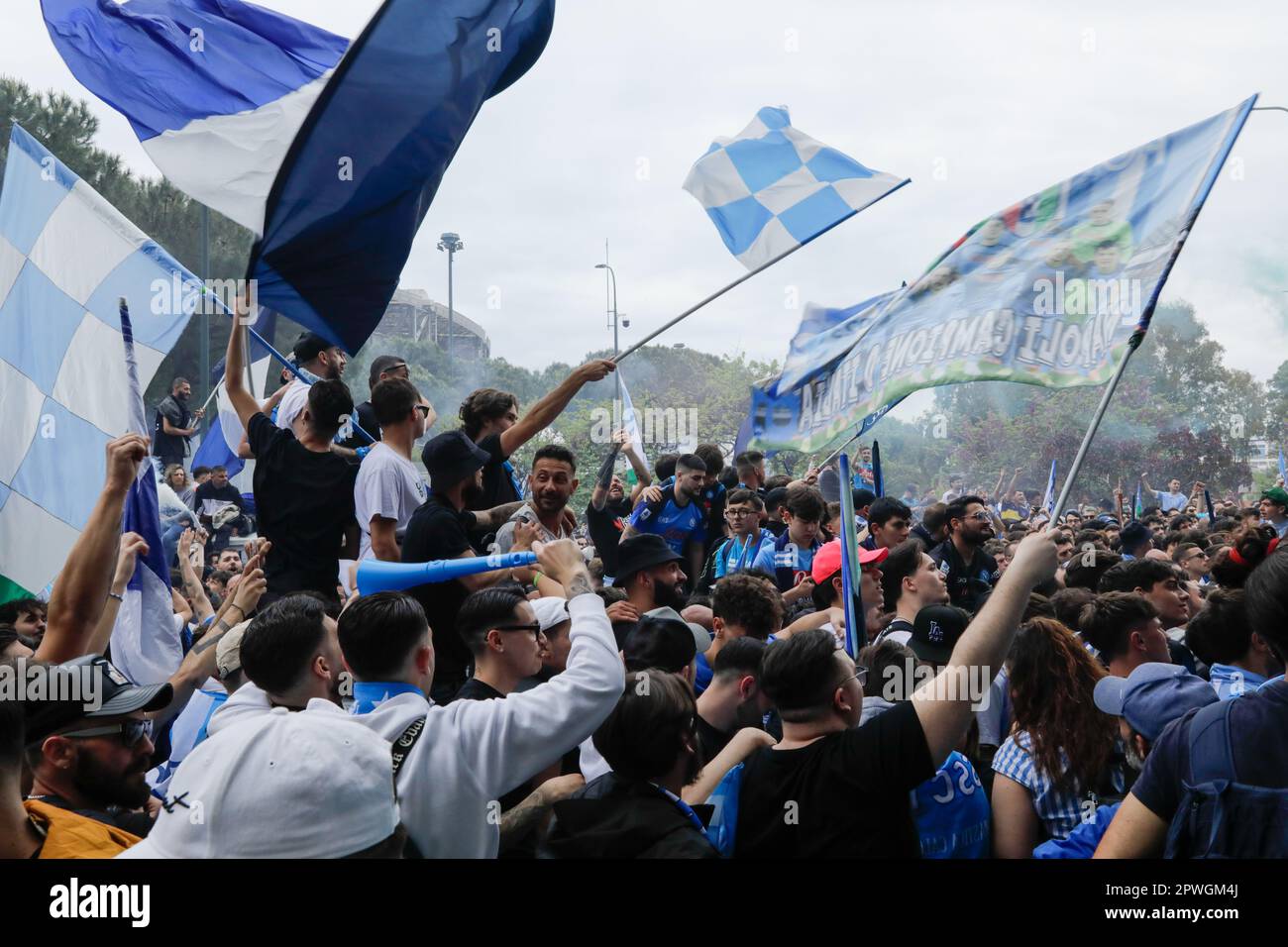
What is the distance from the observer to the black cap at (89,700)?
3.07 metres

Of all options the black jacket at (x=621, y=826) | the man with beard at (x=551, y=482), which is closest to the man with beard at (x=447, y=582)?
the man with beard at (x=551, y=482)

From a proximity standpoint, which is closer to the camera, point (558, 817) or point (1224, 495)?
point (558, 817)

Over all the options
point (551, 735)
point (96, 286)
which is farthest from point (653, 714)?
point (96, 286)

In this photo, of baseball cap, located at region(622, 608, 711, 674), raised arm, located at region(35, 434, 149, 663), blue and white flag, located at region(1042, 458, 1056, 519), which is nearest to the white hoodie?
raised arm, located at region(35, 434, 149, 663)

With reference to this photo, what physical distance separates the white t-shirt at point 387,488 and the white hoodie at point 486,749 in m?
2.40

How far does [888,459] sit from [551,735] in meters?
81.1

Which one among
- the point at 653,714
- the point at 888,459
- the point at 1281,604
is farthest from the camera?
the point at 888,459

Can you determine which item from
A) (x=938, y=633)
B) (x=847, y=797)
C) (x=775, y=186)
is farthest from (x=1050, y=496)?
(x=847, y=797)

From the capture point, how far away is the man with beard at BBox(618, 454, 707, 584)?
9.18 metres

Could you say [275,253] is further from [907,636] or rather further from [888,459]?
[888,459]

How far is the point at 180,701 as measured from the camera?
14.7 feet

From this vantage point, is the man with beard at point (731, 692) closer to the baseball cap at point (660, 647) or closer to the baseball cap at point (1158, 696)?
the baseball cap at point (660, 647)

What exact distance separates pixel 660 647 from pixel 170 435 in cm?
1082

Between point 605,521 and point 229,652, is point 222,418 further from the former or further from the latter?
point 229,652
